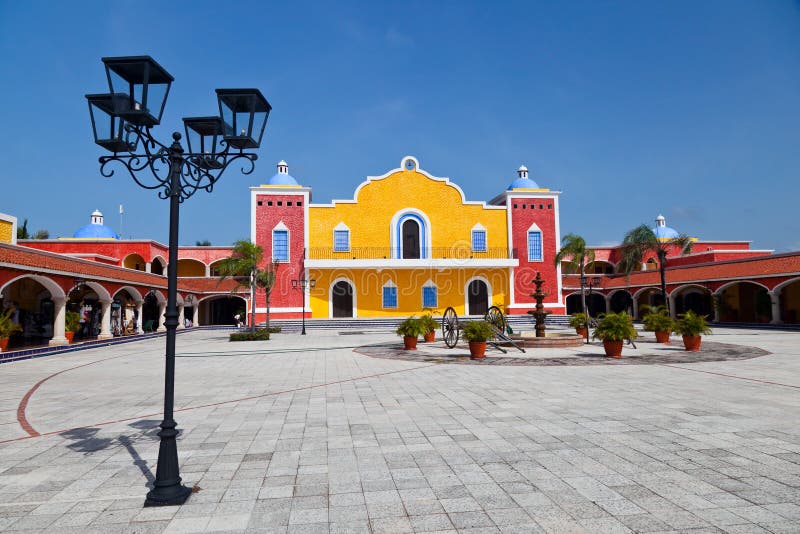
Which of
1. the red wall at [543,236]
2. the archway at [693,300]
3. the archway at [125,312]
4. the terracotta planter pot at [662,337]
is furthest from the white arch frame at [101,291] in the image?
the archway at [693,300]

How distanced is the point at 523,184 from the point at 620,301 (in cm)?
1240

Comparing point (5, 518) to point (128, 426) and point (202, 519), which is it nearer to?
point (202, 519)

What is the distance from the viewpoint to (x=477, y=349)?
40.4ft

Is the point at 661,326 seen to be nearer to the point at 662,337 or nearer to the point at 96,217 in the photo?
the point at 662,337

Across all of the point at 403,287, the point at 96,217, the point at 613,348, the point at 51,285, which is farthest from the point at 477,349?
the point at 96,217

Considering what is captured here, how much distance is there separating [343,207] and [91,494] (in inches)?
1128

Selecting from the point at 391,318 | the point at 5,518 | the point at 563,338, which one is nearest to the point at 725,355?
the point at 563,338

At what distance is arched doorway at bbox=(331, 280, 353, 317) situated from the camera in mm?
31156

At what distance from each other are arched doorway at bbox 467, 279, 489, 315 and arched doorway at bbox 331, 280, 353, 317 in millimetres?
7859

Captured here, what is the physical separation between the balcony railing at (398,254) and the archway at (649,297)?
9.47m

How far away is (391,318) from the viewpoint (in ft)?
101

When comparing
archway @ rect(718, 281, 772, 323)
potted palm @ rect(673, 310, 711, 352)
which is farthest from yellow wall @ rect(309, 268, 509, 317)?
potted palm @ rect(673, 310, 711, 352)

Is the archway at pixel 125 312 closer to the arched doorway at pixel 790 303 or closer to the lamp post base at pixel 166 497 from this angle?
the lamp post base at pixel 166 497

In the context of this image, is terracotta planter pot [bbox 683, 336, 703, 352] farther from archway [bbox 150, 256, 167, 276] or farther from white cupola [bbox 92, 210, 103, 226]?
white cupola [bbox 92, 210, 103, 226]
